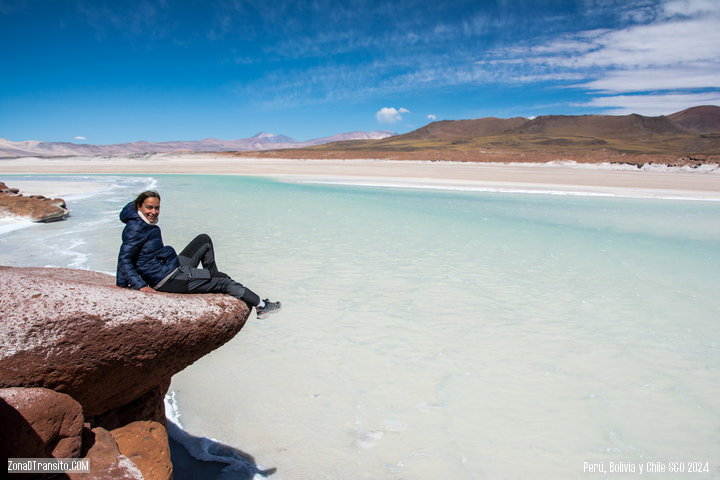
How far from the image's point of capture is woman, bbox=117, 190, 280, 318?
8.90 ft

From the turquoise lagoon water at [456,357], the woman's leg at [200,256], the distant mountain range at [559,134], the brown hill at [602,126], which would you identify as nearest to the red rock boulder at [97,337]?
the woman's leg at [200,256]

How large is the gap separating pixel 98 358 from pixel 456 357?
132 inches

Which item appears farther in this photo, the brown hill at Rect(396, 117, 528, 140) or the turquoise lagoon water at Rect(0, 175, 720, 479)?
the brown hill at Rect(396, 117, 528, 140)

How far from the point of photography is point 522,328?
17.0ft

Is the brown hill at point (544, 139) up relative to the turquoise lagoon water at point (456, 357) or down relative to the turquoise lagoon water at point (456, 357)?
up

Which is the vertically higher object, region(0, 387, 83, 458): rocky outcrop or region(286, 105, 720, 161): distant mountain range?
region(286, 105, 720, 161): distant mountain range

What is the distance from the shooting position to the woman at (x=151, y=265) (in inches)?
107

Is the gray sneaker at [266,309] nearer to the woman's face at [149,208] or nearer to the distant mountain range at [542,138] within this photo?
the woman's face at [149,208]

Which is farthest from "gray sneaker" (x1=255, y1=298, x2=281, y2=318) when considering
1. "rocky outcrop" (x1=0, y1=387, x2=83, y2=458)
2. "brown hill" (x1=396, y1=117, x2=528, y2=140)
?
"brown hill" (x1=396, y1=117, x2=528, y2=140)

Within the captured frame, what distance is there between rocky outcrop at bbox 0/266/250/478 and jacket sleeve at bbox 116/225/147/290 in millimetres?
311

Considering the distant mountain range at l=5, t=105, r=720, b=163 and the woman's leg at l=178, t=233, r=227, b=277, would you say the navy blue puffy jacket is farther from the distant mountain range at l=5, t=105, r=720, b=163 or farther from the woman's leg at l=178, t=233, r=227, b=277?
the distant mountain range at l=5, t=105, r=720, b=163

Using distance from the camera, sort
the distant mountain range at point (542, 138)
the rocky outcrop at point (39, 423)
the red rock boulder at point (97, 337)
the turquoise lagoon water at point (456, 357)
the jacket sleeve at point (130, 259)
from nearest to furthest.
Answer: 1. the rocky outcrop at point (39, 423)
2. the red rock boulder at point (97, 337)
3. the jacket sleeve at point (130, 259)
4. the turquoise lagoon water at point (456, 357)
5. the distant mountain range at point (542, 138)

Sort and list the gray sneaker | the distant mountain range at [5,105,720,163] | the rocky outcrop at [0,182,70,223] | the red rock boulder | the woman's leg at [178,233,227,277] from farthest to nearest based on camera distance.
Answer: the distant mountain range at [5,105,720,163], the rocky outcrop at [0,182,70,223], the gray sneaker, the woman's leg at [178,233,227,277], the red rock boulder

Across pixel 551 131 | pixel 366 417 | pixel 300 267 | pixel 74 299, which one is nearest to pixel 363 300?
pixel 300 267
